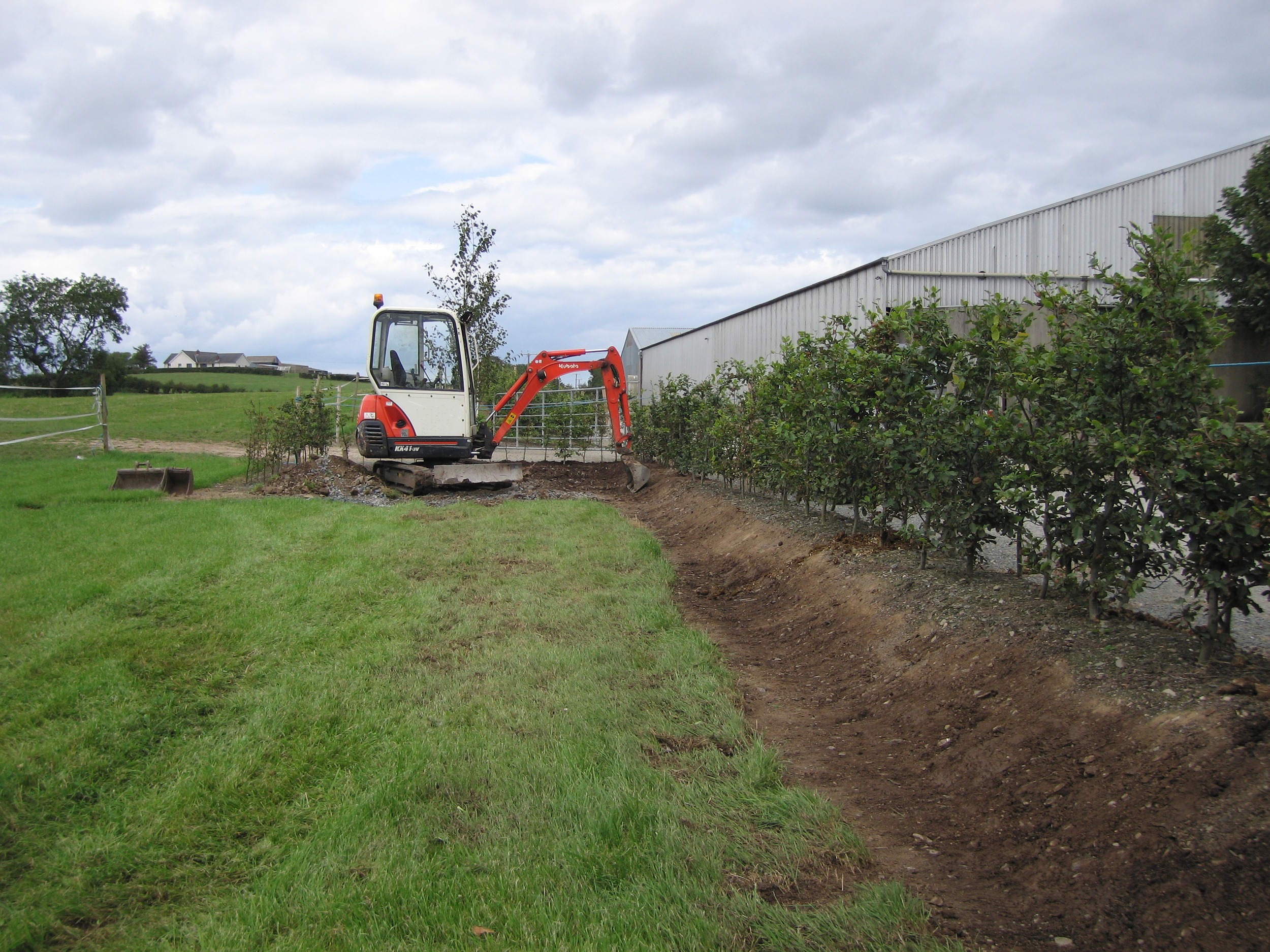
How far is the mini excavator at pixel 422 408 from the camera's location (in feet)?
47.2

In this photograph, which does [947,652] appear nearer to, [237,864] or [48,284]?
[237,864]

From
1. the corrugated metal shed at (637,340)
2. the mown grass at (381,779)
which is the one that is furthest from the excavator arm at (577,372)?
the corrugated metal shed at (637,340)

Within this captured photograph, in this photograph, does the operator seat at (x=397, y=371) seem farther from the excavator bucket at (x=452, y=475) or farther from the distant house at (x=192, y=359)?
the distant house at (x=192, y=359)

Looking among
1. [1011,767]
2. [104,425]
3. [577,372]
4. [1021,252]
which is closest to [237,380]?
[104,425]

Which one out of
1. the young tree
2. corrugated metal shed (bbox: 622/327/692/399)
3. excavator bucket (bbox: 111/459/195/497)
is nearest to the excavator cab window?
excavator bucket (bbox: 111/459/195/497)

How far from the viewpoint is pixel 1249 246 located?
17.0 metres

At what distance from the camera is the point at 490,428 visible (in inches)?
680

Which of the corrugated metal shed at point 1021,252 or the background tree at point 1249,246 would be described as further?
the background tree at point 1249,246

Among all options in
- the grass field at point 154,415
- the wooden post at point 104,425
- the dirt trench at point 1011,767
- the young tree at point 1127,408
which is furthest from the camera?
the grass field at point 154,415

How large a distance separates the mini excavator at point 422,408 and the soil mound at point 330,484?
0.52 m

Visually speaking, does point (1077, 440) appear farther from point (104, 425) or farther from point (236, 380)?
point (236, 380)

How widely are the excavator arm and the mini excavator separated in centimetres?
127

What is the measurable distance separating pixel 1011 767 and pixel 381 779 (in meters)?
2.86

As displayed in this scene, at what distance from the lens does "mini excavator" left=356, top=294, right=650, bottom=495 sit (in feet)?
47.2
